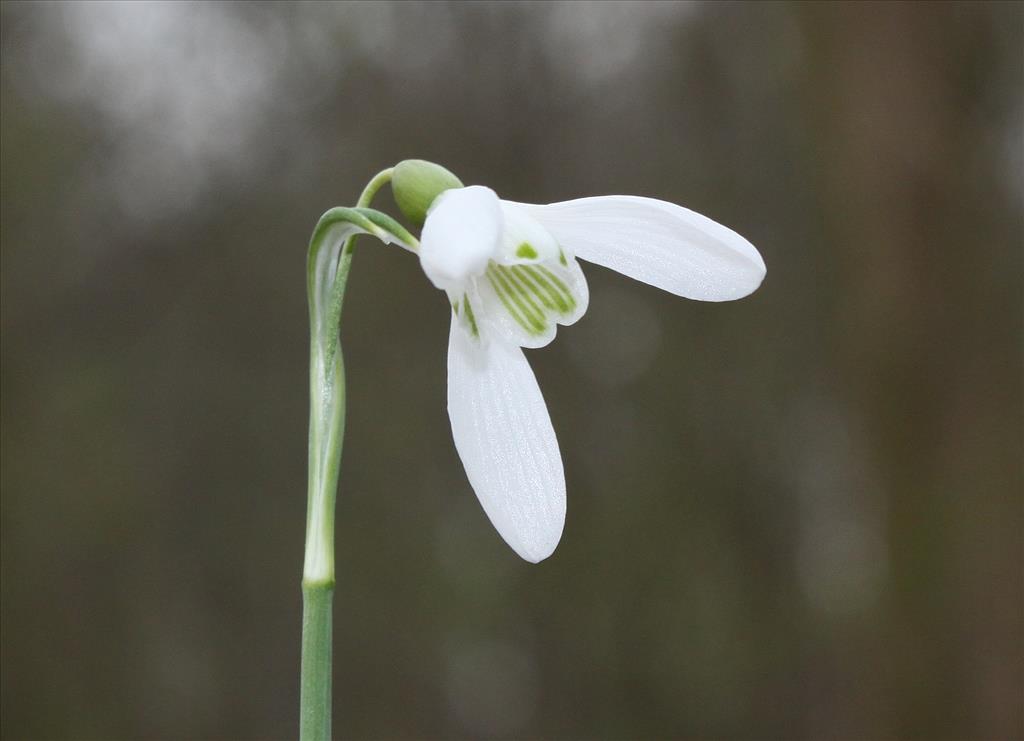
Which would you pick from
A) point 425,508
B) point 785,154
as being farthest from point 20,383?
point 785,154

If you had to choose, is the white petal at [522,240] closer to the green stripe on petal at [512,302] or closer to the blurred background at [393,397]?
the green stripe on petal at [512,302]

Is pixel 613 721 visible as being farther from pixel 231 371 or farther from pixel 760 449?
pixel 231 371

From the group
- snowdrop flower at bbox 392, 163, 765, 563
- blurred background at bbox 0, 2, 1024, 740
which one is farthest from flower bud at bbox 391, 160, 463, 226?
blurred background at bbox 0, 2, 1024, 740

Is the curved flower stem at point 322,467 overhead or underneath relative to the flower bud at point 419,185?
underneath

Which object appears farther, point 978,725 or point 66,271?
point 66,271

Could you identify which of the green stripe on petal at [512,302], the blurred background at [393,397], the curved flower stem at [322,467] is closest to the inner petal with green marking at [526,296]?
the green stripe on petal at [512,302]

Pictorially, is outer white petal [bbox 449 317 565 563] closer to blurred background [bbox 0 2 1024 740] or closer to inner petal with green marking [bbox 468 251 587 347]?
inner petal with green marking [bbox 468 251 587 347]
